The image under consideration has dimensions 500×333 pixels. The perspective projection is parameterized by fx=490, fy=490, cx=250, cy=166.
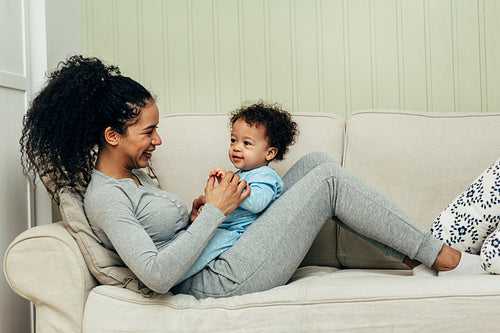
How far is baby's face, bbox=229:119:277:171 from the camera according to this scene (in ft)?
5.59

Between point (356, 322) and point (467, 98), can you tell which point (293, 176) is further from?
point (467, 98)

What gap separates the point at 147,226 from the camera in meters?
1.41

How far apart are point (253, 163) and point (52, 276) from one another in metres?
0.74

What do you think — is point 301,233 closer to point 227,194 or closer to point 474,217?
point 227,194

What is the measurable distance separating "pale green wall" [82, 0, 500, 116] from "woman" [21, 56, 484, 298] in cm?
95

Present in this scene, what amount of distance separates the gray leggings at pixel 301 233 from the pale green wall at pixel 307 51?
0.96m

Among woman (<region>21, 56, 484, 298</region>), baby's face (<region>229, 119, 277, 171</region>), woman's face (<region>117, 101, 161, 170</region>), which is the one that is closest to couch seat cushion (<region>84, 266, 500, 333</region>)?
woman (<region>21, 56, 484, 298</region>)

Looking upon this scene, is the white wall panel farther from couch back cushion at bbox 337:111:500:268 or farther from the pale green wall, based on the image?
couch back cushion at bbox 337:111:500:268

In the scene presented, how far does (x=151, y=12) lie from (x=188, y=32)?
213 millimetres

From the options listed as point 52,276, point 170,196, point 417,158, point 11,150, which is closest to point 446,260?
point 417,158

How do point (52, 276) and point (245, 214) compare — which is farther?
point (245, 214)

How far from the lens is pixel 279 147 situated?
70.6 inches

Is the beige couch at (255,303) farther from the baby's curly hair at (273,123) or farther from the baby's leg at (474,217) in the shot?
the baby's curly hair at (273,123)

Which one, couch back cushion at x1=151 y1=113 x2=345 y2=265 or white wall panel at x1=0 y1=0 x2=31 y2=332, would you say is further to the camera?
couch back cushion at x1=151 y1=113 x2=345 y2=265
